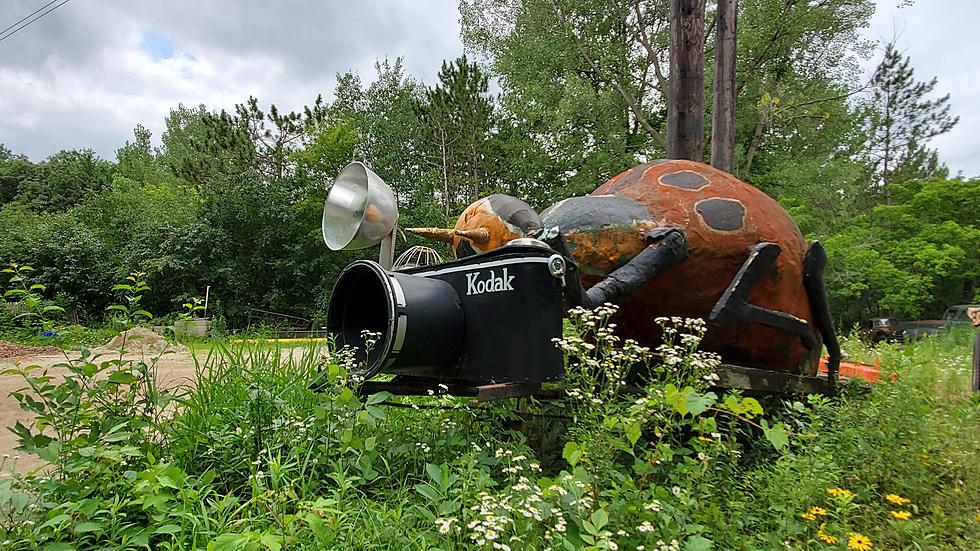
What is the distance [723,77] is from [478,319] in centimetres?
580

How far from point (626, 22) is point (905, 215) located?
10.4 m

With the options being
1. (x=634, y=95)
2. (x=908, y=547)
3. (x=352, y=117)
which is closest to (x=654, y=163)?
(x=908, y=547)

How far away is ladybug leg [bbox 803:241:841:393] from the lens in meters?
3.12

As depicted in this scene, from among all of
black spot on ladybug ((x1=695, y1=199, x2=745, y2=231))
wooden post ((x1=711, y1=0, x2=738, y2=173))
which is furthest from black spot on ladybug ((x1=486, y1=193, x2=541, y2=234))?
wooden post ((x1=711, y1=0, x2=738, y2=173))

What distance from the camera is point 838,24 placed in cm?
1627

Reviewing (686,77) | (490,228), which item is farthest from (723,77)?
(490,228)

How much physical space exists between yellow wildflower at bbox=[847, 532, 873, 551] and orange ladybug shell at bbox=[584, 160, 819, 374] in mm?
1056

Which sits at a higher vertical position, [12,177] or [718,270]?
[12,177]

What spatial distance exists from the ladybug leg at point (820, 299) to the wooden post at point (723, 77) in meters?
4.08

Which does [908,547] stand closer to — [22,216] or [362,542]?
[362,542]

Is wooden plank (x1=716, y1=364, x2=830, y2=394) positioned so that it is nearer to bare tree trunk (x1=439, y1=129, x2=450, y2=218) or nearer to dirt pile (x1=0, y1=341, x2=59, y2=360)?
dirt pile (x1=0, y1=341, x2=59, y2=360)

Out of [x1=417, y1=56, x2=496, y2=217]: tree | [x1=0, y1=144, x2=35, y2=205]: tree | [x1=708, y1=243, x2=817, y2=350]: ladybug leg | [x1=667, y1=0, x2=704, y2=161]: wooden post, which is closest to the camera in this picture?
[x1=708, y1=243, x2=817, y2=350]: ladybug leg

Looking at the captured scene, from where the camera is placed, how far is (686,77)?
15.2 ft

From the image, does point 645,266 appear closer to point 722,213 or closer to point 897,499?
point 722,213
